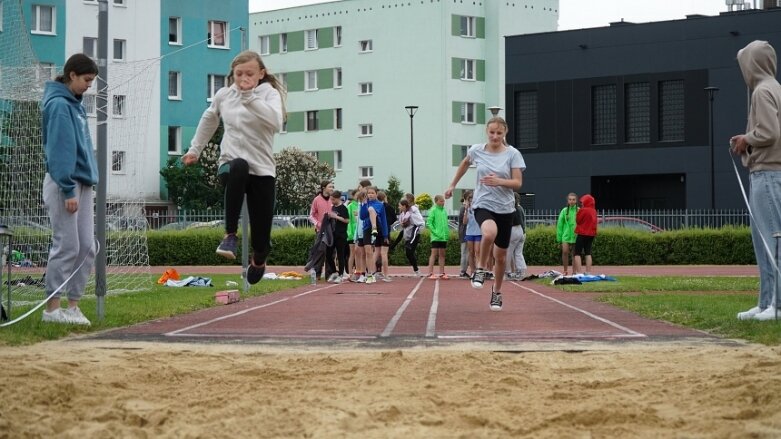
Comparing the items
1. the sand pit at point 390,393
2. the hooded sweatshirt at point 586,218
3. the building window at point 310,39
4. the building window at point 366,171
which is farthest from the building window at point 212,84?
the sand pit at point 390,393

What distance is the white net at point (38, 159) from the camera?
46.0 ft

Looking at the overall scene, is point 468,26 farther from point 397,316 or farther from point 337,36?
point 397,316

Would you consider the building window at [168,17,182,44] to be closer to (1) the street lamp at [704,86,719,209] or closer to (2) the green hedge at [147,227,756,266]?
(2) the green hedge at [147,227,756,266]

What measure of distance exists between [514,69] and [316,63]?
2261 centimetres

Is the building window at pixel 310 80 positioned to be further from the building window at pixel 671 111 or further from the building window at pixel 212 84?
the building window at pixel 671 111

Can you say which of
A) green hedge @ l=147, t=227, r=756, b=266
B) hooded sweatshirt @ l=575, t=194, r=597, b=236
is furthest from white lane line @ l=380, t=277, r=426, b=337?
green hedge @ l=147, t=227, r=756, b=266

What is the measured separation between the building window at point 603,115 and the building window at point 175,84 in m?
21.8

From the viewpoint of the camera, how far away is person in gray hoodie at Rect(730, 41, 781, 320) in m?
10.3

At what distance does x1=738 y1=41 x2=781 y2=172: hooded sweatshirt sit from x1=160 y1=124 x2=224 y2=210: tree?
47361 millimetres

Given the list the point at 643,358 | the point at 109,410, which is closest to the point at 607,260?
the point at 643,358

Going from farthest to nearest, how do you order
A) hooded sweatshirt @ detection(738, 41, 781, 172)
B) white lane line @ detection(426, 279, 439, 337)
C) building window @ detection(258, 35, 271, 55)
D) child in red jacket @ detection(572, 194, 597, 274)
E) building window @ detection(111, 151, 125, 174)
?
building window @ detection(258, 35, 271, 55), child in red jacket @ detection(572, 194, 597, 274), building window @ detection(111, 151, 125, 174), hooded sweatshirt @ detection(738, 41, 781, 172), white lane line @ detection(426, 279, 439, 337)

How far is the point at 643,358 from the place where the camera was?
7.55 meters

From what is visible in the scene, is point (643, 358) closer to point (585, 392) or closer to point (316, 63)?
point (585, 392)

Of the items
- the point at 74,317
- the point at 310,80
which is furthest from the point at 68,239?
the point at 310,80
